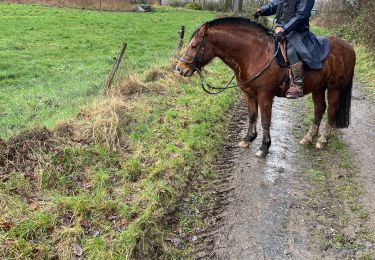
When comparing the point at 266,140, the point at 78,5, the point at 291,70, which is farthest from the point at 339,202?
the point at 78,5

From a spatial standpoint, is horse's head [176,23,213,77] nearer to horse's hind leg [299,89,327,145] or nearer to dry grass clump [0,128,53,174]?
dry grass clump [0,128,53,174]

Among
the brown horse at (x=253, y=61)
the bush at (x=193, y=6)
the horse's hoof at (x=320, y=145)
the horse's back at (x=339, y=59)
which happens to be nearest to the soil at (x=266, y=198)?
the horse's hoof at (x=320, y=145)

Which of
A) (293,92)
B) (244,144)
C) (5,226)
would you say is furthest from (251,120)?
(5,226)

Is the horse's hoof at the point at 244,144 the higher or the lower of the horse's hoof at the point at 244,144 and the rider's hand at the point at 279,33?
the lower

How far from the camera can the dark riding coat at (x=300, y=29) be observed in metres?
6.44

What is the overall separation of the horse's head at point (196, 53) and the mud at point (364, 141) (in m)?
3.28

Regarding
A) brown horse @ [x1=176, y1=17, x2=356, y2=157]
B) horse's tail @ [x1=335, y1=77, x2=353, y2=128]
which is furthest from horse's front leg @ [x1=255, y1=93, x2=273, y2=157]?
horse's tail @ [x1=335, y1=77, x2=353, y2=128]

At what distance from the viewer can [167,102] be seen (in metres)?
9.27

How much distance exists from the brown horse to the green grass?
10.2ft

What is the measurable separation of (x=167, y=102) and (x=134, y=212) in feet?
15.1

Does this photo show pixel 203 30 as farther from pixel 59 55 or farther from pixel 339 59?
pixel 59 55

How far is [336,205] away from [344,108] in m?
2.84

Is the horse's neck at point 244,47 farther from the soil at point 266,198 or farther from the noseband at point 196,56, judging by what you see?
the soil at point 266,198

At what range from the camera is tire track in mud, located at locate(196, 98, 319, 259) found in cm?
469
